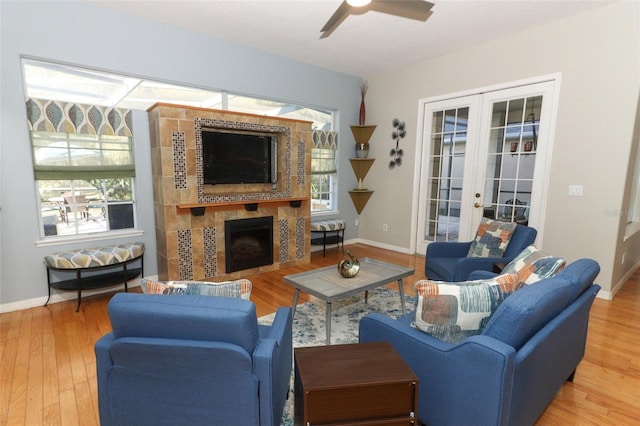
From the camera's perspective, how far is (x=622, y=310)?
3271 millimetres

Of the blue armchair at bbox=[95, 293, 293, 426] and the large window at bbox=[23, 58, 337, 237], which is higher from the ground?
the large window at bbox=[23, 58, 337, 237]

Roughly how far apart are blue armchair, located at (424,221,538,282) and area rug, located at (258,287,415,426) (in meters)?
0.47

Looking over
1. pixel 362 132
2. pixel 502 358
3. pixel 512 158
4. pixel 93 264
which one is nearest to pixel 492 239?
pixel 512 158

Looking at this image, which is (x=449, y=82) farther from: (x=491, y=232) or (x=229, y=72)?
(x=229, y=72)

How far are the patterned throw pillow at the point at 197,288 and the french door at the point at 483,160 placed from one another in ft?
12.9

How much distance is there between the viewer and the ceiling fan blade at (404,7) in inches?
98.4

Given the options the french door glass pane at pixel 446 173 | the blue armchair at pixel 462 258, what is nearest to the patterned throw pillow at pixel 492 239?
the blue armchair at pixel 462 258

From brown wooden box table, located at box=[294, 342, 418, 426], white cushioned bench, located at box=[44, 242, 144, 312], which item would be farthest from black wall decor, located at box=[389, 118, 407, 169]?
brown wooden box table, located at box=[294, 342, 418, 426]

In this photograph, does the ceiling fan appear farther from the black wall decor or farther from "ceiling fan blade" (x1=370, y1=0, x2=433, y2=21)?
the black wall decor

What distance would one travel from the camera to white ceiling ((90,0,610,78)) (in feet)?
10.8

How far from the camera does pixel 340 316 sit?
3041 millimetres

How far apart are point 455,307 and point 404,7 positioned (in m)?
2.36

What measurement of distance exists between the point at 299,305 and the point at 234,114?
8.01 ft

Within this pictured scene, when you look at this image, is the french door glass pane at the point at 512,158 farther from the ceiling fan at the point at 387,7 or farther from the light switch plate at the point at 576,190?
the ceiling fan at the point at 387,7
